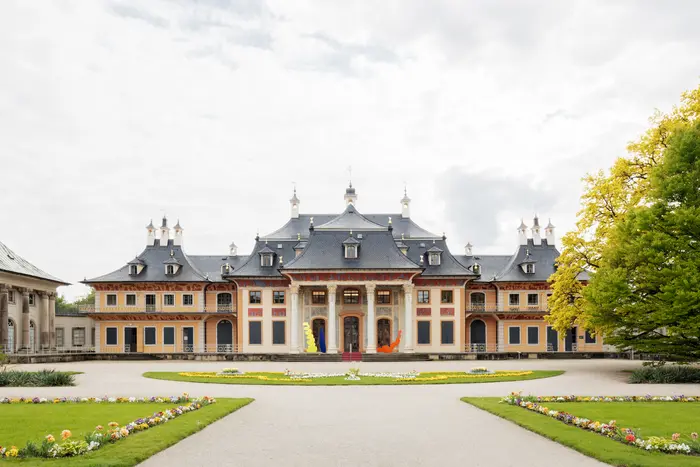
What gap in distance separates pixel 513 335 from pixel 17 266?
41366mm

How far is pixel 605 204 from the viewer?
38000 millimetres

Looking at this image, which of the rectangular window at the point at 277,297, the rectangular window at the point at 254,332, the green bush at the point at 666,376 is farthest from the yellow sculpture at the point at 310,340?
the green bush at the point at 666,376

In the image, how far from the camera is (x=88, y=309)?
6366 centimetres

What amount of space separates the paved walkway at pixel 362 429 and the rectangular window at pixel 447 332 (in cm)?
3161

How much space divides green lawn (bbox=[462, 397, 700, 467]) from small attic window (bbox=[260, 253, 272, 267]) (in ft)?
131

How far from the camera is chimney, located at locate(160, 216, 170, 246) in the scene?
6676 cm

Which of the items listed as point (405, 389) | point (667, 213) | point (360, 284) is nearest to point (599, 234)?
point (667, 213)

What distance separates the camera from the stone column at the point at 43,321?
195ft

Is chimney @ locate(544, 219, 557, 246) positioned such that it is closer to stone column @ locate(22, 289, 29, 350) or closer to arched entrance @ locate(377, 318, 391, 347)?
arched entrance @ locate(377, 318, 391, 347)

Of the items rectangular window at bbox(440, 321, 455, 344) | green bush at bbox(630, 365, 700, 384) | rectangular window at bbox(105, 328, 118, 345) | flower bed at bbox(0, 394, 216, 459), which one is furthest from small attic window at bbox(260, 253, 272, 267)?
flower bed at bbox(0, 394, 216, 459)

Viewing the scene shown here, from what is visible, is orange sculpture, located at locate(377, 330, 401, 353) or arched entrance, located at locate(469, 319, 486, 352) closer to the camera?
orange sculpture, located at locate(377, 330, 401, 353)

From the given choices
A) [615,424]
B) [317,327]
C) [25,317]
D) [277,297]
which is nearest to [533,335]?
[317,327]

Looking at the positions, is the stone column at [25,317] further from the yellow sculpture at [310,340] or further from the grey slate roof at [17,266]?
the yellow sculpture at [310,340]

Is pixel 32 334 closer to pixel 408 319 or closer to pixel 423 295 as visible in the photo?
pixel 408 319
